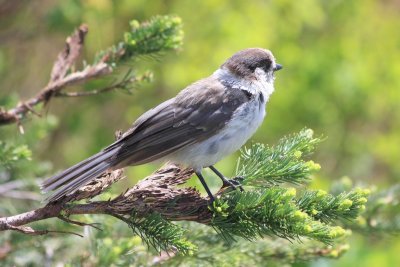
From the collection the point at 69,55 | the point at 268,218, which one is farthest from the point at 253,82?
the point at 268,218

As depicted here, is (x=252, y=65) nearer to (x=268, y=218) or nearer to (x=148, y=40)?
(x=148, y=40)

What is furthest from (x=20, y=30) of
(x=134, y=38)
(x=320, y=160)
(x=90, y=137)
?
(x=320, y=160)

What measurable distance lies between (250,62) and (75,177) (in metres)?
1.62

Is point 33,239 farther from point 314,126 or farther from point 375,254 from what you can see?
point 314,126

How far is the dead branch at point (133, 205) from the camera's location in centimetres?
227

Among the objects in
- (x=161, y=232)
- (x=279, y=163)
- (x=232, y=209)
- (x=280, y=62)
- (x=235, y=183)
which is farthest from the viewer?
(x=280, y=62)

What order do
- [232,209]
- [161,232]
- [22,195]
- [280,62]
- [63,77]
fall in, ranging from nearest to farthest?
1. [161,232]
2. [232,209]
3. [63,77]
4. [22,195]
5. [280,62]

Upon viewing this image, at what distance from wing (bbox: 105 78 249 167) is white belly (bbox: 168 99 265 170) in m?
0.03

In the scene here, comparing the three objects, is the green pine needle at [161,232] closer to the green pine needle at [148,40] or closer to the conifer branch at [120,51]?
the conifer branch at [120,51]

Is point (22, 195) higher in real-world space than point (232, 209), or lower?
higher

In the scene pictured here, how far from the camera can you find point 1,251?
3070 mm

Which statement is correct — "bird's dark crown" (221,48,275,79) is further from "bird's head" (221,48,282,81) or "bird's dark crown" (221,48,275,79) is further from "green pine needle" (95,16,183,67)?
"green pine needle" (95,16,183,67)

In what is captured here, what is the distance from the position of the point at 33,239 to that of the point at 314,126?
3.82 meters

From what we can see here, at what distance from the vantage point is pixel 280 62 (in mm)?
6078
